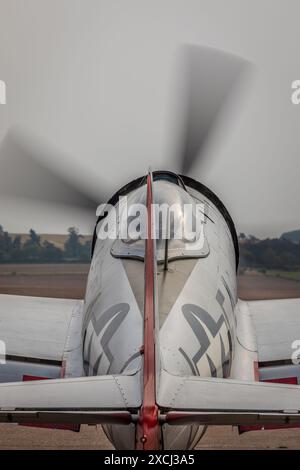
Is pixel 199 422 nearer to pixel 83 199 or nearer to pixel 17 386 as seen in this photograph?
pixel 17 386

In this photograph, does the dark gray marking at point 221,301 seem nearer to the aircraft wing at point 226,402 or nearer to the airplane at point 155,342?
the airplane at point 155,342

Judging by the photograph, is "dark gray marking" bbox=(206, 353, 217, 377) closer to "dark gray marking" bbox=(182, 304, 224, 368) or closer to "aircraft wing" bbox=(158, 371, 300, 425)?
"dark gray marking" bbox=(182, 304, 224, 368)

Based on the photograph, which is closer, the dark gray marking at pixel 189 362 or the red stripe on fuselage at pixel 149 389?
the red stripe on fuselage at pixel 149 389

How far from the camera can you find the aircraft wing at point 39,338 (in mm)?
7094

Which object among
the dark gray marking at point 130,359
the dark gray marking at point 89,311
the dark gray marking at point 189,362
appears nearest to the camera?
the dark gray marking at point 130,359

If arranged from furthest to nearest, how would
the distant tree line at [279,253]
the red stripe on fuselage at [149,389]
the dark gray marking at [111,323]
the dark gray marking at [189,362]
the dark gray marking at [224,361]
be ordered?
the distant tree line at [279,253], the dark gray marking at [224,361], the dark gray marking at [111,323], the dark gray marking at [189,362], the red stripe on fuselage at [149,389]

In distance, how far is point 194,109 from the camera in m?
10.3

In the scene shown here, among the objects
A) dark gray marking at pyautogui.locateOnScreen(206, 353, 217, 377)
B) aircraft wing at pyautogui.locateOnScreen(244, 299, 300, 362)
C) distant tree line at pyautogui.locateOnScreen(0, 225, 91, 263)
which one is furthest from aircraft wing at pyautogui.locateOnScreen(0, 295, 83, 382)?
distant tree line at pyautogui.locateOnScreen(0, 225, 91, 263)

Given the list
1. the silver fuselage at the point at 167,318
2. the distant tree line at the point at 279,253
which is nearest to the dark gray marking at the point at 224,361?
the silver fuselage at the point at 167,318

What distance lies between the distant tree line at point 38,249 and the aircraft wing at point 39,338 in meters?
14.8

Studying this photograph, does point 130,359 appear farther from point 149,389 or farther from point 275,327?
point 275,327

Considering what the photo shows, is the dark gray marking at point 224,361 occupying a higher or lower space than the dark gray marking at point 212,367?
higher
